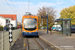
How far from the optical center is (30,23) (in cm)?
1689

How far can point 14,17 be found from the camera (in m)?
94.1

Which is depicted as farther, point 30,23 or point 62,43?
point 30,23

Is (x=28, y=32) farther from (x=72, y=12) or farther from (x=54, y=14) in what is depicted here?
(x=54, y=14)

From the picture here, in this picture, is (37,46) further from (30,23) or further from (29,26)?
(30,23)

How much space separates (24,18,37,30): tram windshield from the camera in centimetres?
1675

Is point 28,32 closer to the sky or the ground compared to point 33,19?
closer to the ground

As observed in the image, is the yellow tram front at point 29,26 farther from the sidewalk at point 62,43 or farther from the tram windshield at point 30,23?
the sidewalk at point 62,43

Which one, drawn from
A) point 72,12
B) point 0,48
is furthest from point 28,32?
point 0,48

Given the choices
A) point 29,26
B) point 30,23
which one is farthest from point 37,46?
point 30,23

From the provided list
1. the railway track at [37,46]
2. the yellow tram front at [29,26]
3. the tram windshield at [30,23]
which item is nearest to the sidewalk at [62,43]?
the railway track at [37,46]

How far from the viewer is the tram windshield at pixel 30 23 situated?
55.0ft

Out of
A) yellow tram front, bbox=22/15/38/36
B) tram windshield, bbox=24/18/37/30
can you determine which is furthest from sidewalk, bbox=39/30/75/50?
tram windshield, bbox=24/18/37/30

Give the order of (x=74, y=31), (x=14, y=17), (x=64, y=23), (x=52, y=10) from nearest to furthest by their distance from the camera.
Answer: (x=64, y=23) → (x=74, y=31) → (x=52, y=10) → (x=14, y=17)

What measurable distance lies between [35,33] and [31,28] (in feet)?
2.96
